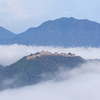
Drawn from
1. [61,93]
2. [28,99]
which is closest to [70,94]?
[61,93]

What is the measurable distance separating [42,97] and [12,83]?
32.1 m

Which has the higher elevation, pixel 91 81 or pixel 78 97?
pixel 91 81

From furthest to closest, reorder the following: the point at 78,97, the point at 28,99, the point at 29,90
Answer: the point at 29,90, the point at 28,99, the point at 78,97

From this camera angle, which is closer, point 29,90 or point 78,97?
point 78,97

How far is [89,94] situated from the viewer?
6516 inches

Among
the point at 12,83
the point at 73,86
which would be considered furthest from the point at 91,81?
the point at 12,83

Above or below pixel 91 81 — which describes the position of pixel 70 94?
below

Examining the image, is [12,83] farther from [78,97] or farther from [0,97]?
[78,97]

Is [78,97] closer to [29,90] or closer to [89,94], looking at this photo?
[89,94]

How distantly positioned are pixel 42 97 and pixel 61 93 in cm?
1343

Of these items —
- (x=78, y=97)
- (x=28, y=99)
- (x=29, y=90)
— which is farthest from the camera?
(x=29, y=90)

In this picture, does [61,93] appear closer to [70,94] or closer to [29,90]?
[70,94]

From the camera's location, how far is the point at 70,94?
174m

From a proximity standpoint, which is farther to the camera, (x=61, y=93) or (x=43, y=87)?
(x=43, y=87)
